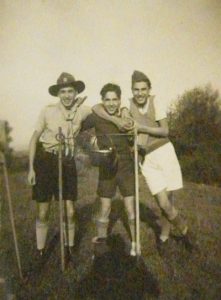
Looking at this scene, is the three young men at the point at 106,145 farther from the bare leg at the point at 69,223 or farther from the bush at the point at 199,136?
→ the bush at the point at 199,136

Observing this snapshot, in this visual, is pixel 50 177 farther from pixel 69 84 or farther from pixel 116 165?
pixel 69 84

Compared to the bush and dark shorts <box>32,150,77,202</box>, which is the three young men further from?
the bush

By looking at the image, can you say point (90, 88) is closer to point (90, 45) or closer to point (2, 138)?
point (90, 45)

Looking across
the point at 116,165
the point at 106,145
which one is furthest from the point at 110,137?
the point at 116,165

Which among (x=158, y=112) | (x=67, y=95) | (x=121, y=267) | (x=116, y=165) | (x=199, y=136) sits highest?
Result: (x=67, y=95)

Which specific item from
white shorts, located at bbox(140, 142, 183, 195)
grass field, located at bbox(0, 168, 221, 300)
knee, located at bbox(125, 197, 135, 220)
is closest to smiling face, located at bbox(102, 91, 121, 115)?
white shorts, located at bbox(140, 142, 183, 195)

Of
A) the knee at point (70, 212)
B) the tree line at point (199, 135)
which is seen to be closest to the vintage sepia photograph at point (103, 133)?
the knee at point (70, 212)
